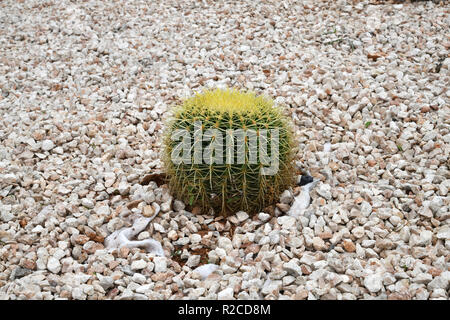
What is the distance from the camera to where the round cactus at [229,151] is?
110 inches

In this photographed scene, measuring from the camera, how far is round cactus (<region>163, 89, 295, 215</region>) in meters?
2.80

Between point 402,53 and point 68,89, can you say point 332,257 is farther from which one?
point 68,89

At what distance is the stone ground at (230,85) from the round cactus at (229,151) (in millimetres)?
171

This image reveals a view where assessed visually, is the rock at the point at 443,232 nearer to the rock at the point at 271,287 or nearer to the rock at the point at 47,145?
the rock at the point at 271,287

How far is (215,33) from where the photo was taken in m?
5.31

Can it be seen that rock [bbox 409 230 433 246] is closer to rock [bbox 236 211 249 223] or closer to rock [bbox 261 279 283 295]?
rock [bbox 261 279 283 295]

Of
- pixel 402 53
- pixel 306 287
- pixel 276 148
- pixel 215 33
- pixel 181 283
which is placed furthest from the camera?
pixel 215 33

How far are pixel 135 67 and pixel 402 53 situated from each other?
2.64 metres

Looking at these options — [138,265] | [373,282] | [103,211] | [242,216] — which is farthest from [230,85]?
[373,282]

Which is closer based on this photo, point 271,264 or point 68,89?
point 271,264

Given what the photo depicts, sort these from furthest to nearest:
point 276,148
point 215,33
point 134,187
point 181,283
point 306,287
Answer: point 215,33, point 134,187, point 276,148, point 181,283, point 306,287

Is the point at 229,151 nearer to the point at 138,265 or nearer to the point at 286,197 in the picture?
the point at 286,197

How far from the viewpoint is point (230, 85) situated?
446 cm

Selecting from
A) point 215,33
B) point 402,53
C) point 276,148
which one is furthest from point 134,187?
point 402,53
